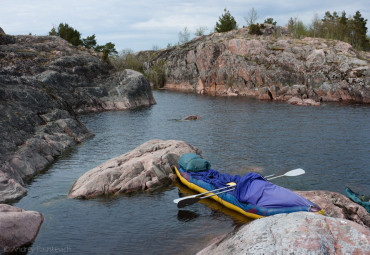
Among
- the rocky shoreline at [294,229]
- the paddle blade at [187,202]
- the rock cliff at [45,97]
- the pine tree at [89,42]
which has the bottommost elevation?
the paddle blade at [187,202]

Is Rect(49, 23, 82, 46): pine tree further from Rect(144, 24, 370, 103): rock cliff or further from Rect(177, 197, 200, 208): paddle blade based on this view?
Rect(177, 197, 200, 208): paddle blade

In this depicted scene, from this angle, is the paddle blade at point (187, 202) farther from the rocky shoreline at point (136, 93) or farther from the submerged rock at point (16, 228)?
the submerged rock at point (16, 228)

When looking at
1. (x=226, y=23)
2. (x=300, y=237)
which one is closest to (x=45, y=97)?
(x=300, y=237)

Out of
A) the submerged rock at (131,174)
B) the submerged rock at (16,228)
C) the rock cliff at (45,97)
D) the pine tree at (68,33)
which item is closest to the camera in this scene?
the submerged rock at (16,228)

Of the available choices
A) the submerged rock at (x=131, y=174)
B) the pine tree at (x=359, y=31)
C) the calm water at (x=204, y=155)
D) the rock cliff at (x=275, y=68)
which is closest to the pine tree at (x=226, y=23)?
the rock cliff at (x=275, y=68)

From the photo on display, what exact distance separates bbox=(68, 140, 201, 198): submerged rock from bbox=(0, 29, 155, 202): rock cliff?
3.33 meters

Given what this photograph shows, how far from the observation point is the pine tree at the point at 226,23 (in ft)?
292

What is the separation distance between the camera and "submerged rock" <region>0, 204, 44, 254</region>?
1183 centimetres

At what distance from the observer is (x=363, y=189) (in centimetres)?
1739

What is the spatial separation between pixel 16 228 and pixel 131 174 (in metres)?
6.99

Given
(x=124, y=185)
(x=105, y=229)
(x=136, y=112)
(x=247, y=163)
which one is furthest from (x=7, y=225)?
(x=136, y=112)

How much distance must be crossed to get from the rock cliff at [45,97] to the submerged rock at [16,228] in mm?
4033

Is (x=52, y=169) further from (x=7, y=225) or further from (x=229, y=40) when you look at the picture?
(x=229, y=40)

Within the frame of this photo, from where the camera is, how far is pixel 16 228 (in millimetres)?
12328
